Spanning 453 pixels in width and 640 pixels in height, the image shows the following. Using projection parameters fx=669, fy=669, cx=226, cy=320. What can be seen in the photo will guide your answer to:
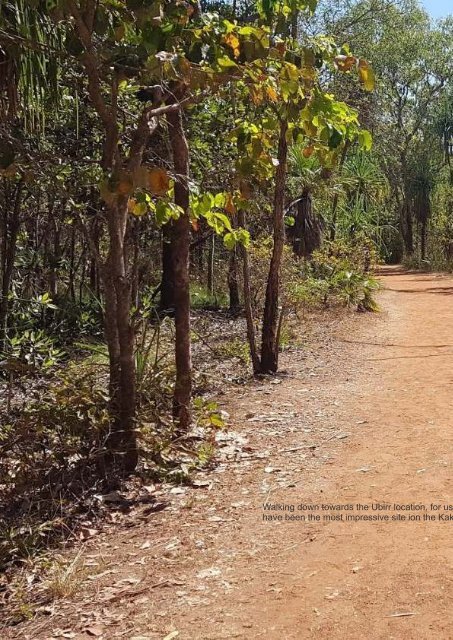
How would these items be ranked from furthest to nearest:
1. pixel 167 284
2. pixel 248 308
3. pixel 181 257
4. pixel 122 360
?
pixel 167 284 → pixel 248 308 → pixel 181 257 → pixel 122 360

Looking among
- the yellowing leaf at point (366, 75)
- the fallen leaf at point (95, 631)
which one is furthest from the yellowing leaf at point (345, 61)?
the fallen leaf at point (95, 631)

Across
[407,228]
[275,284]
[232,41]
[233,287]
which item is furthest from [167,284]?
[407,228]

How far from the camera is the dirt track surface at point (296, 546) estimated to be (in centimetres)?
306

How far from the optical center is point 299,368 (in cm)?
870

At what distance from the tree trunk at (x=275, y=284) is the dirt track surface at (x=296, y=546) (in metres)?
1.45

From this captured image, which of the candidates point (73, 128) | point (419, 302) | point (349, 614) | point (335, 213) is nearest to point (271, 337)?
point (73, 128)

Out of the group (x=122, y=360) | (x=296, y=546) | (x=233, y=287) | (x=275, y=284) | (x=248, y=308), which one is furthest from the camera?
(x=233, y=287)

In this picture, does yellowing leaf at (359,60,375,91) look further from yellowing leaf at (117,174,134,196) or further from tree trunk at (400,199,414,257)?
tree trunk at (400,199,414,257)

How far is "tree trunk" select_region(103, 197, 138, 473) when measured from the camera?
4652mm

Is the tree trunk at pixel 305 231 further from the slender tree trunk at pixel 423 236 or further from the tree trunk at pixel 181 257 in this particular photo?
the slender tree trunk at pixel 423 236

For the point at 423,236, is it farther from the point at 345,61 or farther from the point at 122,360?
the point at 345,61

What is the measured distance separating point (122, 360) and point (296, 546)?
5.93 ft

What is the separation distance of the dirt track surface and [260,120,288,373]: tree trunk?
145 centimetres

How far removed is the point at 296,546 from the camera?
3791mm
